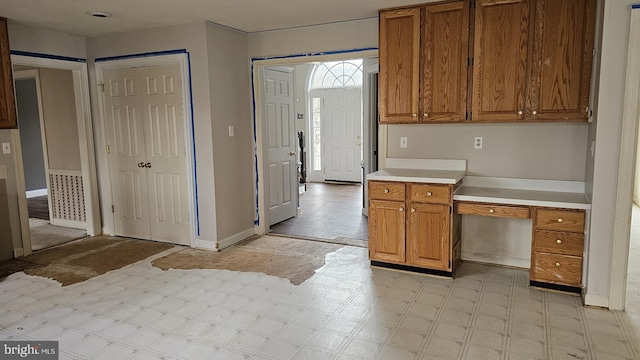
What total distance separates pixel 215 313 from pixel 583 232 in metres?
2.76

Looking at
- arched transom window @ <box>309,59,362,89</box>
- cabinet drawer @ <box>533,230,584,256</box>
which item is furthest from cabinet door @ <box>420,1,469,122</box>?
arched transom window @ <box>309,59,362,89</box>

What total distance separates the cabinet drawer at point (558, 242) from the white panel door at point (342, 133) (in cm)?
578

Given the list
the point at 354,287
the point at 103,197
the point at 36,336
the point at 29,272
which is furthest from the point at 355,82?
the point at 36,336

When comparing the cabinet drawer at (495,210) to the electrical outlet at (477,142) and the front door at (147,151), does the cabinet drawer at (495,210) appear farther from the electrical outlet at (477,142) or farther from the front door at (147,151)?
the front door at (147,151)

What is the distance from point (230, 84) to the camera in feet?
15.3

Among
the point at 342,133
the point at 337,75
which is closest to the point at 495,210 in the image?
the point at 342,133

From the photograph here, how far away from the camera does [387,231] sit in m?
3.79

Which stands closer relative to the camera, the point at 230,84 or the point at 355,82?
the point at 230,84

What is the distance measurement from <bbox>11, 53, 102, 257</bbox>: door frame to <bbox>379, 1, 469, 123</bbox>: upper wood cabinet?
3.50 metres

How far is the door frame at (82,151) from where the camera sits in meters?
4.47

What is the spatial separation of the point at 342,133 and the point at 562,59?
19.5ft

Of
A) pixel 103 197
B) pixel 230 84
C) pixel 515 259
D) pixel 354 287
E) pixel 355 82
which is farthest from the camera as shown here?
pixel 355 82

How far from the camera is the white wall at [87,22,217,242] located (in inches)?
171

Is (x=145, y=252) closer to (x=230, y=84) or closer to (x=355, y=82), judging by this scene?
(x=230, y=84)
